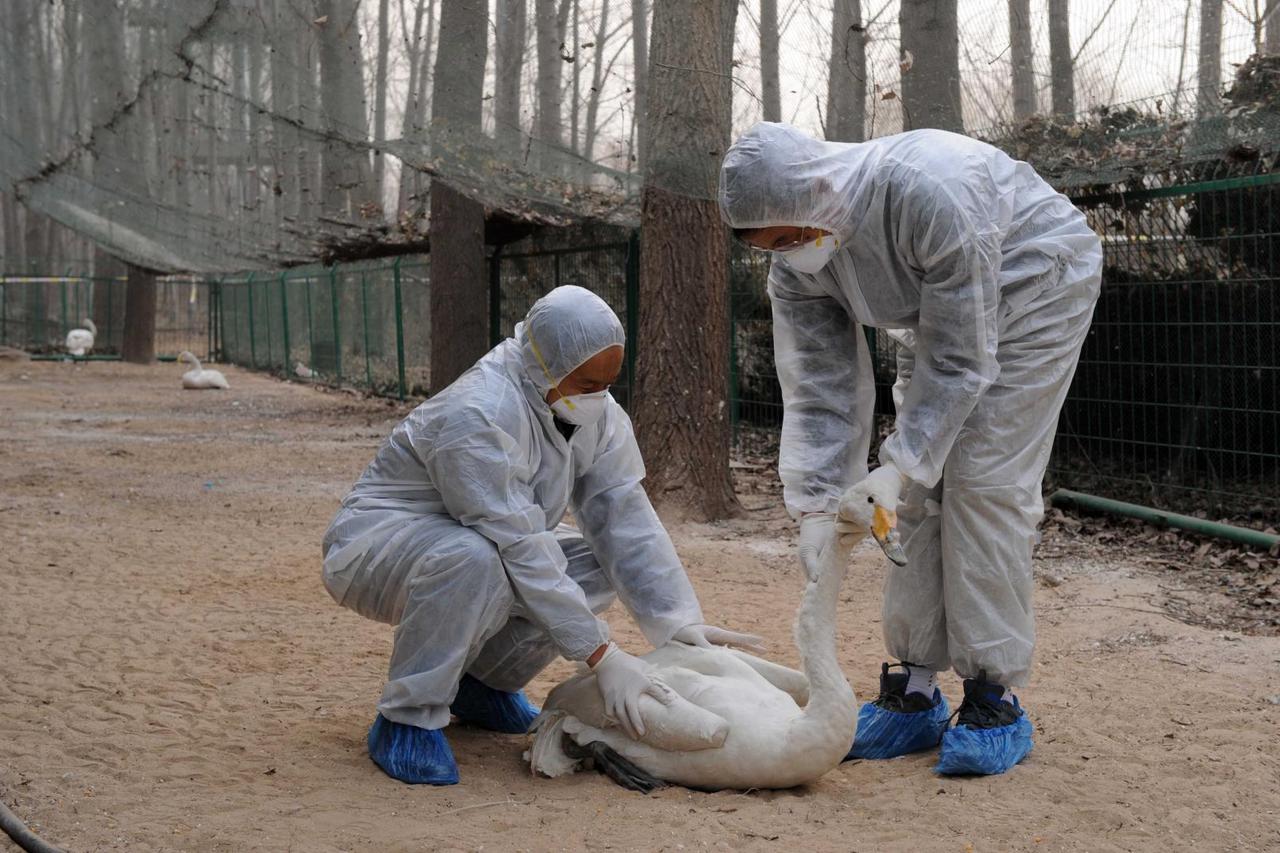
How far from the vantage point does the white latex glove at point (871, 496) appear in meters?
3.38

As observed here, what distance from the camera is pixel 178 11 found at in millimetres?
11883

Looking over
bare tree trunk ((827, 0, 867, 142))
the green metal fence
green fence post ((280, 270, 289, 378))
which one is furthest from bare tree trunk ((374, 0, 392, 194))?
green fence post ((280, 270, 289, 378))

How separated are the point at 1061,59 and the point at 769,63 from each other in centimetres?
172

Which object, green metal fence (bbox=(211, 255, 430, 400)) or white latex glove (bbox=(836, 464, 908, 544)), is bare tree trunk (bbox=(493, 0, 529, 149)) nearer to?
white latex glove (bbox=(836, 464, 908, 544))

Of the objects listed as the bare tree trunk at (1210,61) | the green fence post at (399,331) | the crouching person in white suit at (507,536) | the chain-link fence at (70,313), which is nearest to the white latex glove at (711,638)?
the crouching person in white suit at (507,536)

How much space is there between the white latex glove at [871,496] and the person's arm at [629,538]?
64 centimetres

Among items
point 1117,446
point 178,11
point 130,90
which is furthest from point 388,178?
point 1117,446

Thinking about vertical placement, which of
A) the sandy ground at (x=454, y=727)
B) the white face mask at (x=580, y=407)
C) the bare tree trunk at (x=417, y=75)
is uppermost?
the bare tree trunk at (x=417, y=75)

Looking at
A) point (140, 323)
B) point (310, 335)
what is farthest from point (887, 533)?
point (140, 323)

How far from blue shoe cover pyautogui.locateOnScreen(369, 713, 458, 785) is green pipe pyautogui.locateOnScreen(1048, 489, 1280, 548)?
4.82 meters

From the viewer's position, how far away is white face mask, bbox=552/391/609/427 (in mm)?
3725

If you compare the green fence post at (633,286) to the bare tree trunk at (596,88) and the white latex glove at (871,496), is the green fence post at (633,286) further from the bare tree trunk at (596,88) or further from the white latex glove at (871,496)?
the white latex glove at (871,496)

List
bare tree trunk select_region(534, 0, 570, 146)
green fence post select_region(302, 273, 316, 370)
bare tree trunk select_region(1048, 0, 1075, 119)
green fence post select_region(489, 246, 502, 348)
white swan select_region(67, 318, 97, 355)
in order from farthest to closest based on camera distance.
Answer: white swan select_region(67, 318, 97, 355)
green fence post select_region(302, 273, 316, 370)
green fence post select_region(489, 246, 502, 348)
bare tree trunk select_region(534, 0, 570, 146)
bare tree trunk select_region(1048, 0, 1075, 119)

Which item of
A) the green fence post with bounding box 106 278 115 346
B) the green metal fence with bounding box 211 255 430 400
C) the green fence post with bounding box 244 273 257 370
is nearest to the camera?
the green metal fence with bounding box 211 255 430 400
